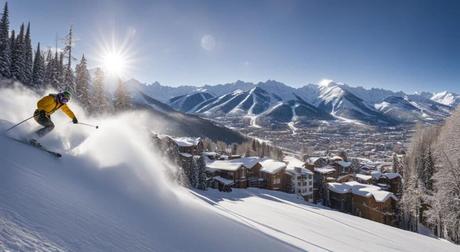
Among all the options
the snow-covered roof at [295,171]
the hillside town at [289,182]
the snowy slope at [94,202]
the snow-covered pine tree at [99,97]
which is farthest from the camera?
the snow-covered roof at [295,171]

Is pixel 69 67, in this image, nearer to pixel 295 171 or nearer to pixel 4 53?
pixel 4 53

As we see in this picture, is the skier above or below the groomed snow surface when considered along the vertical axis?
above

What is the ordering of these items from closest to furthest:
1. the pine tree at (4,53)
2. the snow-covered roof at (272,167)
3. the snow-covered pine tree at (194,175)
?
the pine tree at (4,53)
the snow-covered pine tree at (194,175)
the snow-covered roof at (272,167)

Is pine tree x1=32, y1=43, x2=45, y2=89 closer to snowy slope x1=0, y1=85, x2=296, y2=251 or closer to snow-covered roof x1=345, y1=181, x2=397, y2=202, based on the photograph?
snowy slope x1=0, y1=85, x2=296, y2=251

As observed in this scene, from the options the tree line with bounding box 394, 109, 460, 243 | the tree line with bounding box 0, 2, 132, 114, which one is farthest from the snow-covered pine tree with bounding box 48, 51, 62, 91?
the tree line with bounding box 394, 109, 460, 243

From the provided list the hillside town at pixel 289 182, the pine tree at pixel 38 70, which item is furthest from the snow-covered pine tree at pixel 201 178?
the pine tree at pixel 38 70

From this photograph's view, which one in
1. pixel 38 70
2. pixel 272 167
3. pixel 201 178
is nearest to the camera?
pixel 201 178

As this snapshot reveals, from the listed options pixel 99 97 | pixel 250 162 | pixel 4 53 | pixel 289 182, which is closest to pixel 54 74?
pixel 4 53

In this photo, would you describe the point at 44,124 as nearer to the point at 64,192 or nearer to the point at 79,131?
the point at 79,131

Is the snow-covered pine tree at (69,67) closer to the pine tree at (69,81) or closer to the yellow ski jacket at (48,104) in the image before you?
the pine tree at (69,81)
